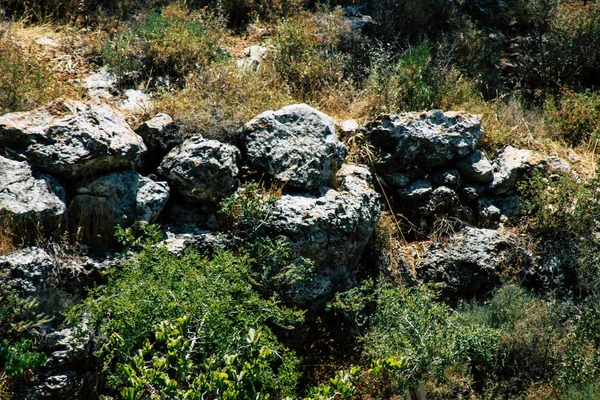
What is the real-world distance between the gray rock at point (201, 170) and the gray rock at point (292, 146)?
0.38 m

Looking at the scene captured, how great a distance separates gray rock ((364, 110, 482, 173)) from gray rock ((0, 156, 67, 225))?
397 centimetres

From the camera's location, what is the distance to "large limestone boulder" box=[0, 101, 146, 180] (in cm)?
550

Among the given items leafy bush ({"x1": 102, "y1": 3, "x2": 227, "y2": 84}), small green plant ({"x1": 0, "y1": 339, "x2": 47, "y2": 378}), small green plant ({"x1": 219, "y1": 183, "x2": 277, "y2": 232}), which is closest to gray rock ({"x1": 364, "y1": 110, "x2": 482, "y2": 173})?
small green plant ({"x1": 219, "y1": 183, "x2": 277, "y2": 232})

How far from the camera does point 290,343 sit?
6227mm

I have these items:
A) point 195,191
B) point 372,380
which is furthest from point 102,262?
point 372,380

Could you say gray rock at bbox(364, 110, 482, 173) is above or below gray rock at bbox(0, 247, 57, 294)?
above

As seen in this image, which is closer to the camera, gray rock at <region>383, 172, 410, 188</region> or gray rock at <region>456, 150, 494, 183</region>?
gray rock at <region>383, 172, 410, 188</region>

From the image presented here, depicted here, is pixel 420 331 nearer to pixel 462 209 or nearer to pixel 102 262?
pixel 462 209

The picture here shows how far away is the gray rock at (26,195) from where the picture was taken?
5.25m

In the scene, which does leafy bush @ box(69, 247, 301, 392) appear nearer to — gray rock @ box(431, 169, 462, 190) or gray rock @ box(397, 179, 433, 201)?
gray rock @ box(397, 179, 433, 201)

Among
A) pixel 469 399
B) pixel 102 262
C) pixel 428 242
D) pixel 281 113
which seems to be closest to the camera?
pixel 102 262

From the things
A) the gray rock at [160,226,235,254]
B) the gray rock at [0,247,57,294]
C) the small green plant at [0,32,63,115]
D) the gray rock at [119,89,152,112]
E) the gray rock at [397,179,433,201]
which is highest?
the small green plant at [0,32,63,115]

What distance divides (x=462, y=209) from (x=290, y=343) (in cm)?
299

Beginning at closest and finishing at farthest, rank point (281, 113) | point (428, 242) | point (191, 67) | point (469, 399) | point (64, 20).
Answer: point (469, 399) < point (281, 113) < point (428, 242) < point (191, 67) < point (64, 20)
